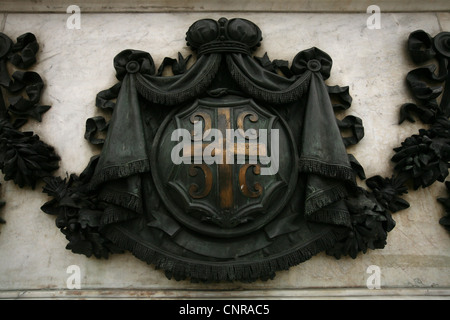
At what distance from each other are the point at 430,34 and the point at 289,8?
1.07 metres

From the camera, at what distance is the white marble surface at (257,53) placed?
2.75 m

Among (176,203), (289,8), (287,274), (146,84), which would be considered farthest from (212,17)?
(287,274)

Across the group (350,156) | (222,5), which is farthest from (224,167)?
(222,5)

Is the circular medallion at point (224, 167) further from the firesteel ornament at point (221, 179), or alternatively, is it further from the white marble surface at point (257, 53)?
the white marble surface at point (257, 53)

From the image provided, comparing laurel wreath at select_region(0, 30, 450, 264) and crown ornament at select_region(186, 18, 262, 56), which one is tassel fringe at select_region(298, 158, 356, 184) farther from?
crown ornament at select_region(186, 18, 262, 56)

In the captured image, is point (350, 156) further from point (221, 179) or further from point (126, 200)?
point (126, 200)

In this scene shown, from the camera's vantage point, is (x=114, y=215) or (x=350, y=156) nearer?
(x=114, y=215)

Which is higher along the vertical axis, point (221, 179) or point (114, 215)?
point (221, 179)

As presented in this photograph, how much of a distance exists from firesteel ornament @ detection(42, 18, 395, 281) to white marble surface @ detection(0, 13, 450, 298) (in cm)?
16

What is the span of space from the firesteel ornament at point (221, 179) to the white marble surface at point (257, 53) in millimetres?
158

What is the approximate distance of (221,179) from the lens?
2.56 metres

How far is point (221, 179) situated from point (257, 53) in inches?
41.8

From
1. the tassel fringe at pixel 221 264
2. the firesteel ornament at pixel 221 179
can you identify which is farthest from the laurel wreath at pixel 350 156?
the tassel fringe at pixel 221 264

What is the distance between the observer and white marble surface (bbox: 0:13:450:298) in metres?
2.75
